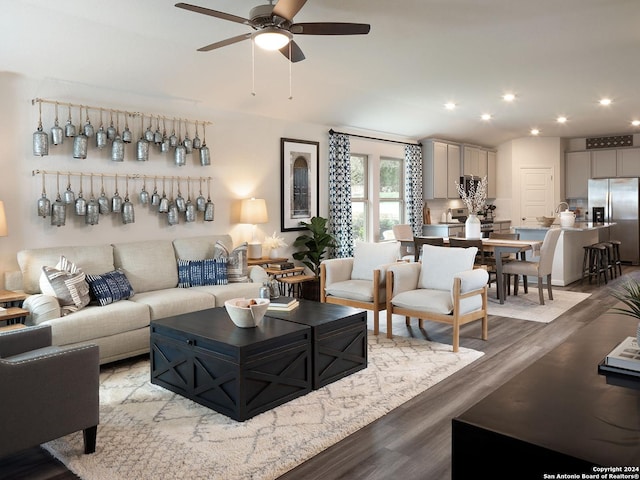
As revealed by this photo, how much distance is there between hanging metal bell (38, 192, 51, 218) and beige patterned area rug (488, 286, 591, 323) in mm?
4928

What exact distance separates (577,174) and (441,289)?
25.9 ft

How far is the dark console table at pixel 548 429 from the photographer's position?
1044 millimetres

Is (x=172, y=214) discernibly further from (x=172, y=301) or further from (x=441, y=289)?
(x=441, y=289)

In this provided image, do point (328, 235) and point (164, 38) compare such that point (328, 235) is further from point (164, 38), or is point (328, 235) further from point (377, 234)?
point (164, 38)

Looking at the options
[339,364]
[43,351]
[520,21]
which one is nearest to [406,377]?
[339,364]

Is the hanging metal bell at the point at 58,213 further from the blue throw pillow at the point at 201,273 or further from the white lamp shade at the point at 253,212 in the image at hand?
the white lamp shade at the point at 253,212

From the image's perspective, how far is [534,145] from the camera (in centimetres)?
1119

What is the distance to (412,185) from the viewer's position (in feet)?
30.9

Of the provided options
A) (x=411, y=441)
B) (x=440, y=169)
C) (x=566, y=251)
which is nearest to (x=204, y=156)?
(x=411, y=441)

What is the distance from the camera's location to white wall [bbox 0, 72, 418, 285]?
4.59 m

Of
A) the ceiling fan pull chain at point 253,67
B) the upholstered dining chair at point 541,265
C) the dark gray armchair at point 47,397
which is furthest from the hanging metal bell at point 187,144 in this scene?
the upholstered dining chair at point 541,265

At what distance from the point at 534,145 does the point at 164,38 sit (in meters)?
8.94

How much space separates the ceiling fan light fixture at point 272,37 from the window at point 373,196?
5054 millimetres

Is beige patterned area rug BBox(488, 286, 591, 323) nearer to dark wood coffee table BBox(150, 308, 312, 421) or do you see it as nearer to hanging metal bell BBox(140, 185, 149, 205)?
dark wood coffee table BBox(150, 308, 312, 421)
